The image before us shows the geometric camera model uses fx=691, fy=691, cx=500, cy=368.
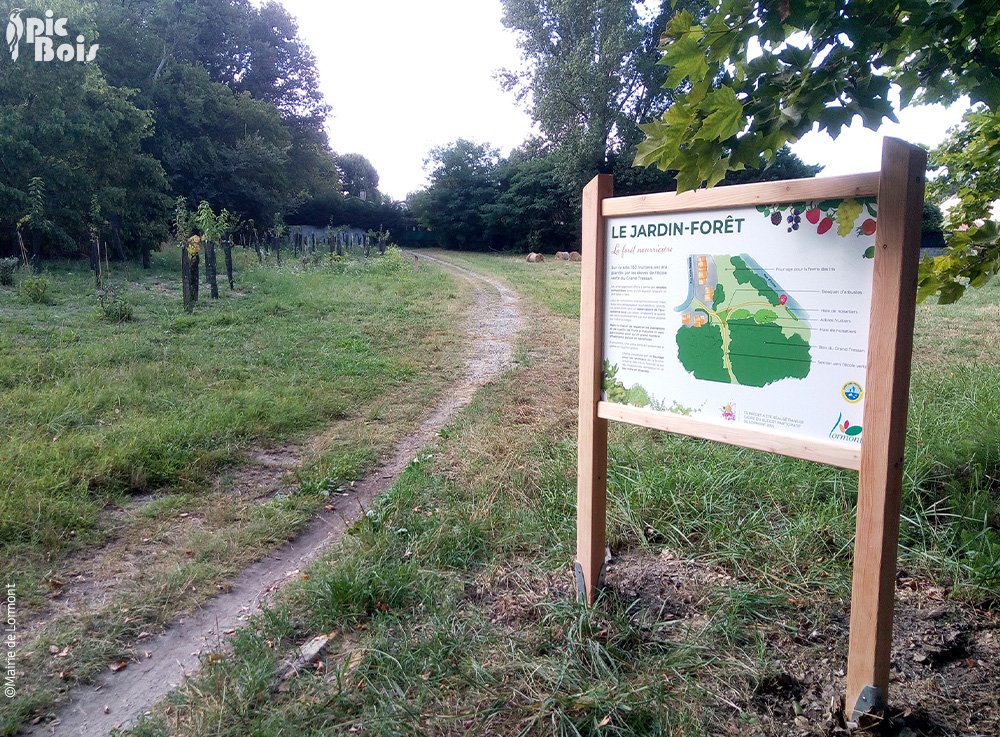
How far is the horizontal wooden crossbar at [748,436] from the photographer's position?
2.13m

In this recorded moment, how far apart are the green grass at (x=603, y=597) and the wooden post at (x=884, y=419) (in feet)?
1.11

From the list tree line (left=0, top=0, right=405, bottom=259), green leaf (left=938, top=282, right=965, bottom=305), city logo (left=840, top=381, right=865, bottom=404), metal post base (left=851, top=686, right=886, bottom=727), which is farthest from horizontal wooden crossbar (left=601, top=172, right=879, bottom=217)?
tree line (left=0, top=0, right=405, bottom=259)

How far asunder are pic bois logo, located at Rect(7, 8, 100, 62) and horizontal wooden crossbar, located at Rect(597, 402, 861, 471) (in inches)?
654

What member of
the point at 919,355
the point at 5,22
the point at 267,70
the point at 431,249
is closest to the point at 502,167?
the point at 431,249

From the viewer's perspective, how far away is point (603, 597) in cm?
284

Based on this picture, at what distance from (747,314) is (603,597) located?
1298 mm

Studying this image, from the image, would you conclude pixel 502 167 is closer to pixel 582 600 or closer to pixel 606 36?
pixel 606 36

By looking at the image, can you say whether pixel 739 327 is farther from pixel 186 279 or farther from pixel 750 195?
pixel 186 279

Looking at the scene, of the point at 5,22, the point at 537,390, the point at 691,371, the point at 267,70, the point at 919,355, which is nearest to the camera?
the point at 691,371

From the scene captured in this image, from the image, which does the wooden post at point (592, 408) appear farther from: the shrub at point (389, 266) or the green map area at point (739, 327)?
the shrub at point (389, 266)

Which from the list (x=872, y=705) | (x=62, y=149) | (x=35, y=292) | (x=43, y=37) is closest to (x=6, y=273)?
(x=35, y=292)

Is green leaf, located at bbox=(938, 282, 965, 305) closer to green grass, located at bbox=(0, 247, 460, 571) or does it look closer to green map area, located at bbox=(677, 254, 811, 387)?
green map area, located at bbox=(677, 254, 811, 387)

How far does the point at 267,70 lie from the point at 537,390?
40.6 m

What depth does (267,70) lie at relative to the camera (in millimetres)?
40750
